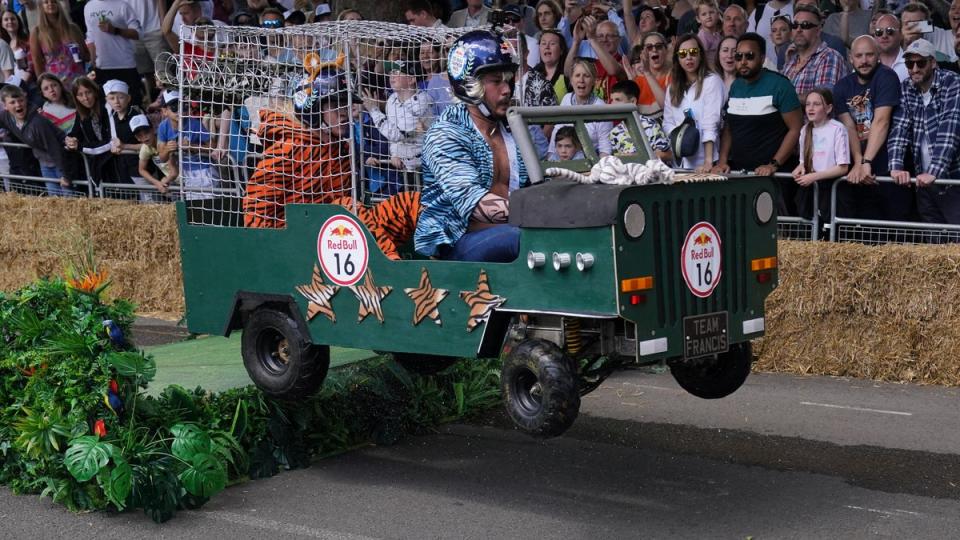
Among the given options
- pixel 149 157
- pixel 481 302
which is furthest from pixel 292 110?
pixel 149 157

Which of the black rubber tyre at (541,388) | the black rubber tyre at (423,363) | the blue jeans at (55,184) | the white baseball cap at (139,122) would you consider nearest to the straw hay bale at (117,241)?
the blue jeans at (55,184)

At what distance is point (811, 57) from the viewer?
1121 cm

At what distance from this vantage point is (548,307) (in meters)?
6.07

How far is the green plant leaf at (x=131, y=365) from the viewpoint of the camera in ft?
23.4

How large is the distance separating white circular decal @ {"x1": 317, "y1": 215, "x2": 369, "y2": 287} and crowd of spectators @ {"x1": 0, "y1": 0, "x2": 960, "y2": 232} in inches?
34.4

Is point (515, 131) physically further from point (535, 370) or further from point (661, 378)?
point (661, 378)

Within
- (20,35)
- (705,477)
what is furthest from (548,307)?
(20,35)

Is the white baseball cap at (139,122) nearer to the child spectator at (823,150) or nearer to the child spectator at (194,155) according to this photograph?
the child spectator at (194,155)

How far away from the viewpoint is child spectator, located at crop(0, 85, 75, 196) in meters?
15.1

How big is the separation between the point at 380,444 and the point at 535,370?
269cm

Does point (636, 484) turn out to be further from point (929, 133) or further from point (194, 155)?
point (929, 133)

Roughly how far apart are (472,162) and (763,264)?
5.01ft

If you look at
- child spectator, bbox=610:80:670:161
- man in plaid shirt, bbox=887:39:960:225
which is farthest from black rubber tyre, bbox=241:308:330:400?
man in plaid shirt, bbox=887:39:960:225

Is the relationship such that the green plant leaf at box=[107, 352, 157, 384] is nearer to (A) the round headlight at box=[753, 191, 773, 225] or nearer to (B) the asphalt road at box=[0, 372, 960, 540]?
(B) the asphalt road at box=[0, 372, 960, 540]
